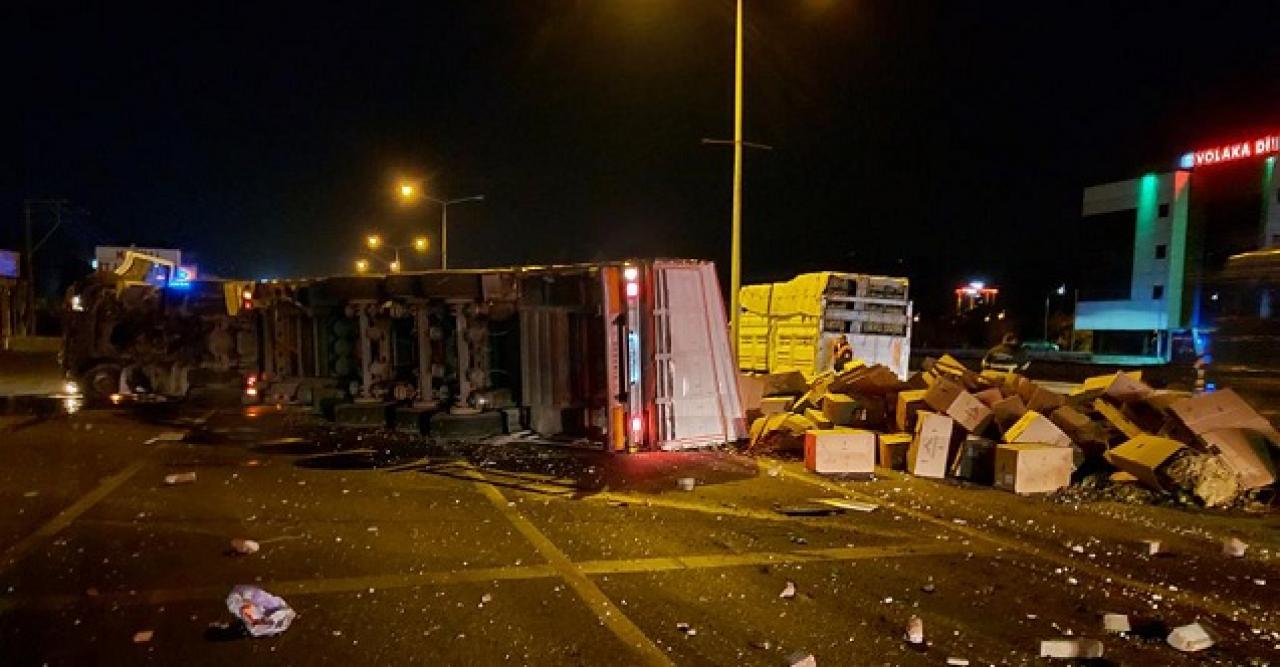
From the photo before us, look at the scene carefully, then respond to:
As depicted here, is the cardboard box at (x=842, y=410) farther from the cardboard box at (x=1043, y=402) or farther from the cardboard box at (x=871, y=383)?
the cardboard box at (x=1043, y=402)

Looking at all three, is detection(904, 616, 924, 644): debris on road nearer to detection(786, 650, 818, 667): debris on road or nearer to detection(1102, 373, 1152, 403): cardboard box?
detection(786, 650, 818, 667): debris on road

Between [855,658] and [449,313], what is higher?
[449,313]

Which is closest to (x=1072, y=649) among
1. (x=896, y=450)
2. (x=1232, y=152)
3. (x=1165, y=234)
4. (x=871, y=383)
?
(x=896, y=450)

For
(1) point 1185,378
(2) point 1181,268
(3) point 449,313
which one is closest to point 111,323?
(3) point 449,313

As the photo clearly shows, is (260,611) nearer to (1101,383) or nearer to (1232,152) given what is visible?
(1101,383)

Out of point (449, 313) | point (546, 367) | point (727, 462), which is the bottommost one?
point (727, 462)

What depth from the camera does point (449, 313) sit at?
1000cm

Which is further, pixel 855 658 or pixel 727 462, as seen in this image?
pixel 727 462

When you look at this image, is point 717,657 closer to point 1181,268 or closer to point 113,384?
point 113,384

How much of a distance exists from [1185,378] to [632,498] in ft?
37.1

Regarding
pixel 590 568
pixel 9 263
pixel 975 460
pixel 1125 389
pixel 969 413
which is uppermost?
pixel 9 263

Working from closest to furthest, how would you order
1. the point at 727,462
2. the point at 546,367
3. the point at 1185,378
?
1. the point at 727,462
2. the point at 546,367
3. the point at 1185,378

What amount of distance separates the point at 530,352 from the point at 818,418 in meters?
3.52

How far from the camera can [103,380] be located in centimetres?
1383
